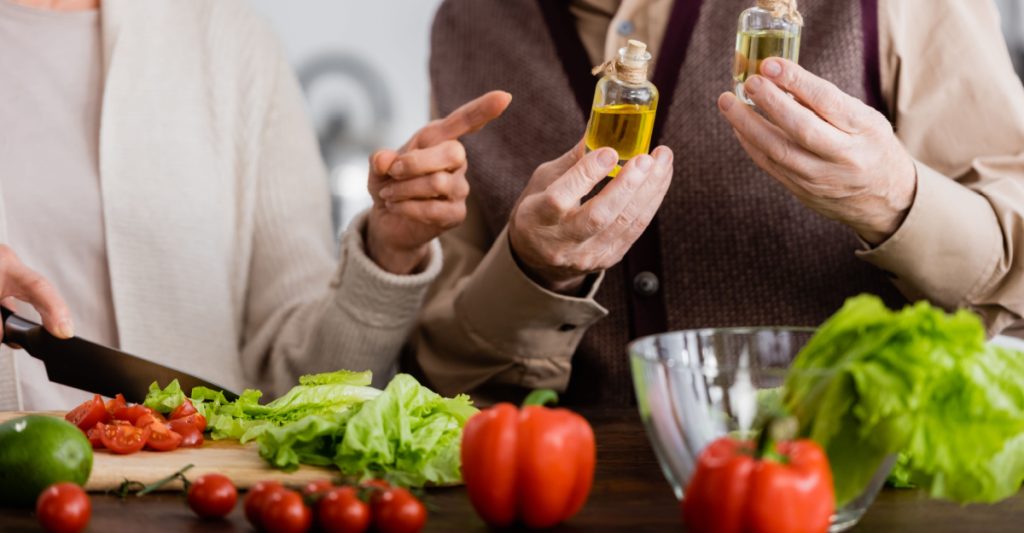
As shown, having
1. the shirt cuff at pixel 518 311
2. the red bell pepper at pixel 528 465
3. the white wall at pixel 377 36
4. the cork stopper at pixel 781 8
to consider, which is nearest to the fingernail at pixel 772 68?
the cork stopper at pixel 781 8

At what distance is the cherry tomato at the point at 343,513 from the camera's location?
973 mm

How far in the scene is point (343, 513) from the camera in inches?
38.3

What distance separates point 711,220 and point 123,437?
3.25ft

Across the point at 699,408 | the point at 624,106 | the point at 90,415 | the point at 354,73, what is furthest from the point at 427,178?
the point at 354,73

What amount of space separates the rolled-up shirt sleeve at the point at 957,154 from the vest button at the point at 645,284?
0.36 meters

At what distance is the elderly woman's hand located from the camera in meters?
1.65

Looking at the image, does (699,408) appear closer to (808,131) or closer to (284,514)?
(284,514)

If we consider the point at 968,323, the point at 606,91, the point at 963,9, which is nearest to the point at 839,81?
the point at 963,9

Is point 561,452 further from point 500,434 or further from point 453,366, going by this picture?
point 453,366

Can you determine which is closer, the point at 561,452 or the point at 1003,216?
the point at 561,452

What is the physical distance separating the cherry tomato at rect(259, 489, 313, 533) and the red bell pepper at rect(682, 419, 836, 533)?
33cm

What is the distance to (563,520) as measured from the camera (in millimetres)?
1041

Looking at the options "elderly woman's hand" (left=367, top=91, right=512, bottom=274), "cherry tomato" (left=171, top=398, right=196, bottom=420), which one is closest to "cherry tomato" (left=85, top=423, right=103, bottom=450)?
"cherry tomato" (left=171, top=398, right=196, bottom=420)

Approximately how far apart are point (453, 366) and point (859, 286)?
0.67 metres
